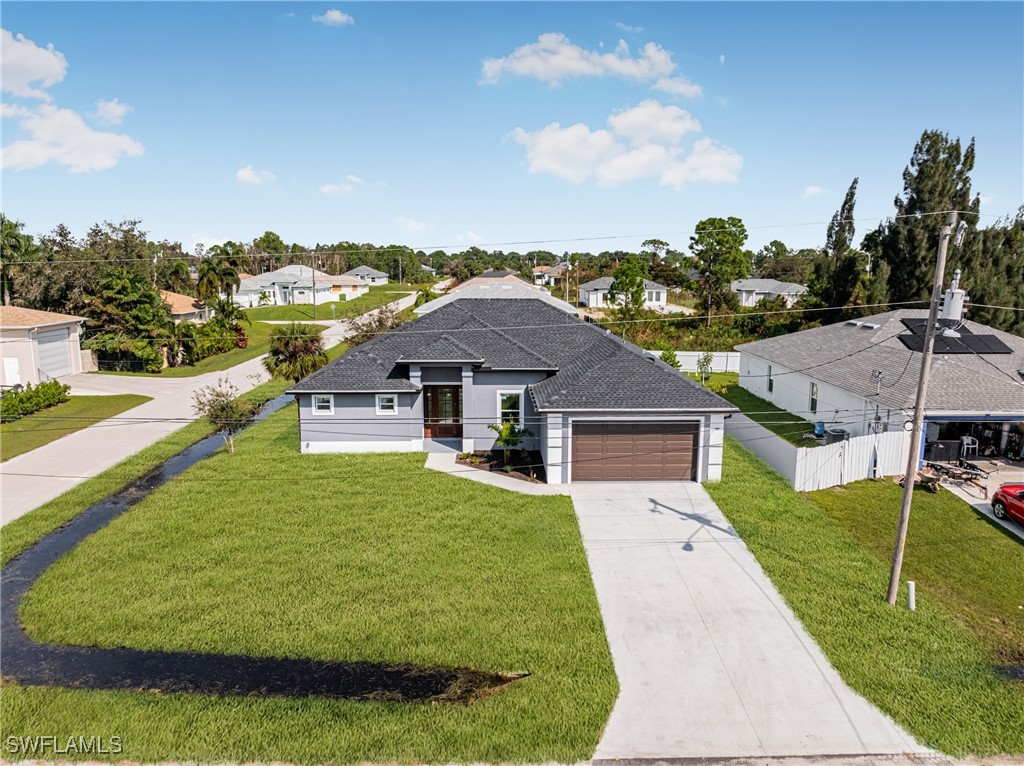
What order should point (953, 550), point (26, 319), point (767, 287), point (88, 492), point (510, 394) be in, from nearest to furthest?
1. point (953, 550)
2. point (88, 492)
3. point (510, 394)
4. point (26, 319)
5. point (767, 287)

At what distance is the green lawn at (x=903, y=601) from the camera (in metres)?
10.3

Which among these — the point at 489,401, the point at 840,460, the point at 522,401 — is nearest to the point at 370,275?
the point at 489,401

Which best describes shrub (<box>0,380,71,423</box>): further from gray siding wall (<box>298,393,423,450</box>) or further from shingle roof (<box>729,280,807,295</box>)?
shingle roof (<box>729,280,807,295</box>)

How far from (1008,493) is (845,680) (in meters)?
10.5

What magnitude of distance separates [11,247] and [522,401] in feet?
169

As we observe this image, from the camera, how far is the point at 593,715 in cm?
1024

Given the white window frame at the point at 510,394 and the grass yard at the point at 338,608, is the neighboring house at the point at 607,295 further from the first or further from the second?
the grass yard at the point at 338,608

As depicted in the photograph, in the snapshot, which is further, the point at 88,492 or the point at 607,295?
the point at 607,295

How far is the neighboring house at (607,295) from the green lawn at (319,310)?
27.1 metres

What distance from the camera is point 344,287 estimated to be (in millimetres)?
Result: 94438

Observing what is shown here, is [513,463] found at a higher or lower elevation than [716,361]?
lower

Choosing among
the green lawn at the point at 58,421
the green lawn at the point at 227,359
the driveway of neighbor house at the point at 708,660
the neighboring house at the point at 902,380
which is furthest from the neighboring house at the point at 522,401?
the green lawn at the point at 58,421

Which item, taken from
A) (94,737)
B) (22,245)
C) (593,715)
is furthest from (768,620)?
(22,245)

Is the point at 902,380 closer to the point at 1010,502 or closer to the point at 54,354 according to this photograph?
the point at 1010,502
